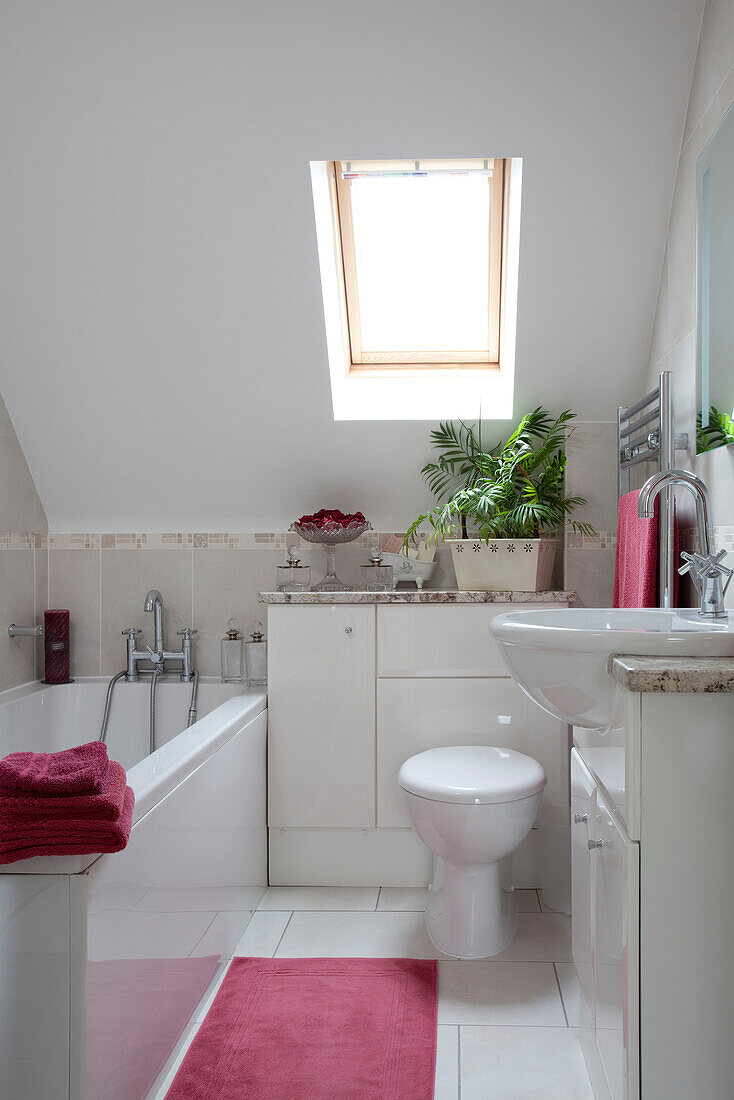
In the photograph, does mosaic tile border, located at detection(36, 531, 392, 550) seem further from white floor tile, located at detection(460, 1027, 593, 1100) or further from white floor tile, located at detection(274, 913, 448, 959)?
white floor tile, located at detection(460, 1027, 593, 1100)

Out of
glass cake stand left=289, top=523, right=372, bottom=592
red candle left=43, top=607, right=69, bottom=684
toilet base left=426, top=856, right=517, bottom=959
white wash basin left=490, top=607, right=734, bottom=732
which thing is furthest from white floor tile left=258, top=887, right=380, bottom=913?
white wash basin left=490, top=607, right=734, bottom=732

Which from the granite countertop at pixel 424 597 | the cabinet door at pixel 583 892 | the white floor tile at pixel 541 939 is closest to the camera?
the cabinet door at pixel 583 892

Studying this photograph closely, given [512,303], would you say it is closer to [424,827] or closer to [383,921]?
[424,827]

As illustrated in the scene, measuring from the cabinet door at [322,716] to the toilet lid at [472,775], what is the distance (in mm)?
280

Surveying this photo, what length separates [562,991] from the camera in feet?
6.35

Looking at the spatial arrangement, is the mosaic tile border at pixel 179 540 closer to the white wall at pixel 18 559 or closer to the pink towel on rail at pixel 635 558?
the white wall at pixel 18 559

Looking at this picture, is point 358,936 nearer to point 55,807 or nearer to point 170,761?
point 170,761

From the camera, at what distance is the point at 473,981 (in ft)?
6.52

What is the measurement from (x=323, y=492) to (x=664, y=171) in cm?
142

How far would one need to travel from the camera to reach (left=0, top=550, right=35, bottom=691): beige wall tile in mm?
2715

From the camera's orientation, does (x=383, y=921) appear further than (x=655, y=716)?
Yes

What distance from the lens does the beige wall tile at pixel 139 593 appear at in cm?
298

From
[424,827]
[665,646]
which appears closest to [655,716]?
[665,646]

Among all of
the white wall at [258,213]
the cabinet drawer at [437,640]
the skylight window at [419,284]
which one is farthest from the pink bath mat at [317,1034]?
the skylight window at [419,284]
